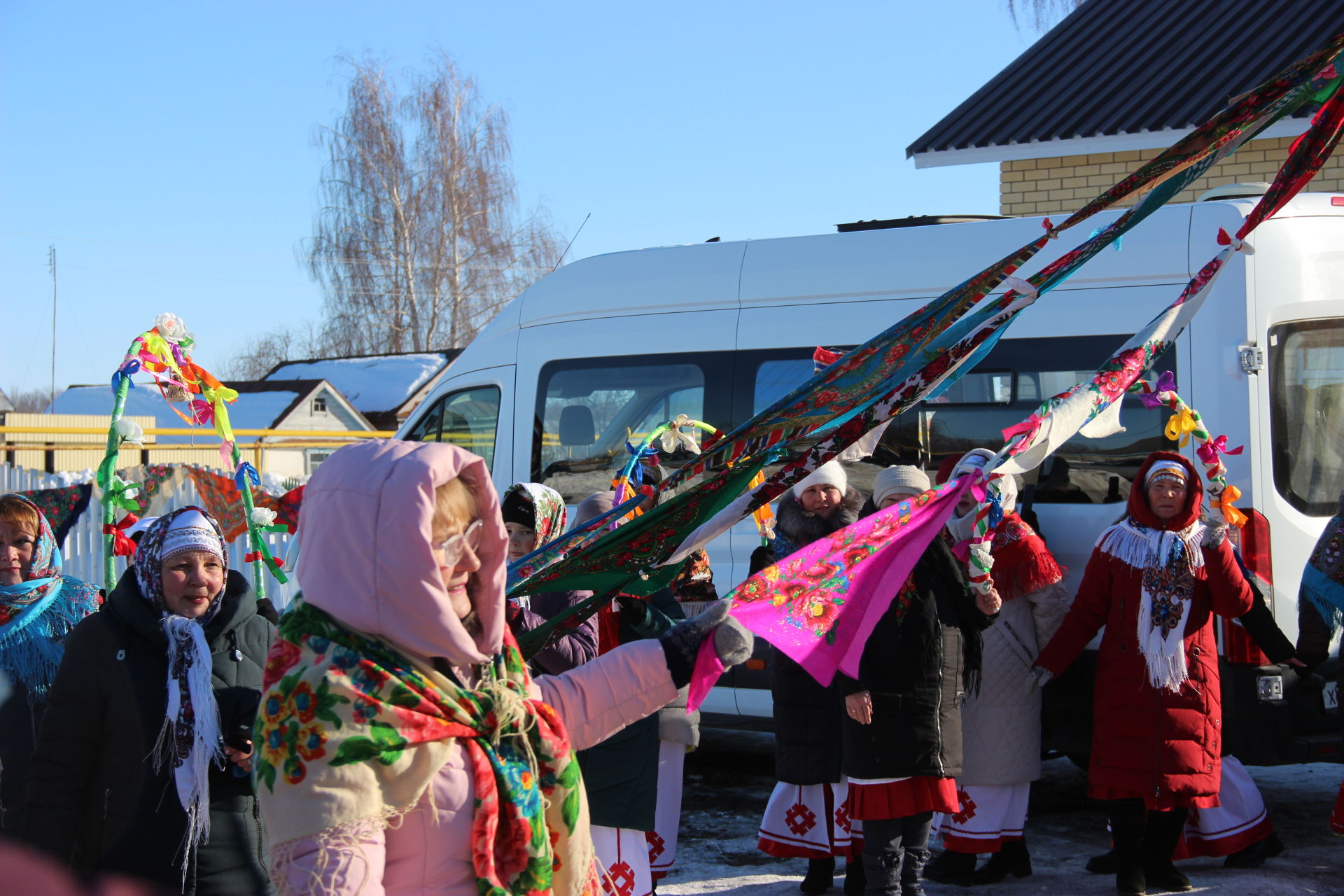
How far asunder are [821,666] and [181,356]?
343 cm

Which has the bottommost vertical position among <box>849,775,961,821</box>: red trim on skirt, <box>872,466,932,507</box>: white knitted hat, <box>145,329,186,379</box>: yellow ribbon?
<box>849,775,961,821</box>: red trim on skirt

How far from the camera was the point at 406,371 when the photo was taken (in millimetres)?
36719

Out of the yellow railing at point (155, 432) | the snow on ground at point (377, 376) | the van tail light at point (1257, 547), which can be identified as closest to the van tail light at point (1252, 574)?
the van tail light at point (1257, 547)

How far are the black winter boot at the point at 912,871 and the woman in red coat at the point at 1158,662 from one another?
79 cm

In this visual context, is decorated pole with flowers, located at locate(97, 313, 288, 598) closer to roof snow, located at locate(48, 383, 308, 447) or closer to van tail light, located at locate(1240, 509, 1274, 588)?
van tail light, located at locate(1240, 509, 1274, 588)

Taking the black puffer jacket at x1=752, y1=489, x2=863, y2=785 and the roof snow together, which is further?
the roof snow

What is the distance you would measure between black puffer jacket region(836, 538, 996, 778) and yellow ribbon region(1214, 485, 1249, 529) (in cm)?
124

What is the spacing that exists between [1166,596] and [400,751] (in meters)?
3.87

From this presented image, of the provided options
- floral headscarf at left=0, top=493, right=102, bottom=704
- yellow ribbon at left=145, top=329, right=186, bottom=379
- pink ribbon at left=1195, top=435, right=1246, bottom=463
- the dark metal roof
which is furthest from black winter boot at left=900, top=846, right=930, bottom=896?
the dark metal roof

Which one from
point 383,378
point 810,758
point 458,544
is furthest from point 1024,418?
point 383,378

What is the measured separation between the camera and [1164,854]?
499 centimetres

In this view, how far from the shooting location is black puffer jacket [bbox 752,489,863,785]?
5148mm

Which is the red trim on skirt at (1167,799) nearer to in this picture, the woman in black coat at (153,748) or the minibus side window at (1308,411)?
the minibus side window at (1308,411)

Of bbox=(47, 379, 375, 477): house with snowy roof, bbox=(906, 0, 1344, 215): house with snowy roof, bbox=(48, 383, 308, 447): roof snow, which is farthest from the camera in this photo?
bbox=(48, 383, 308, 447): roof snow
